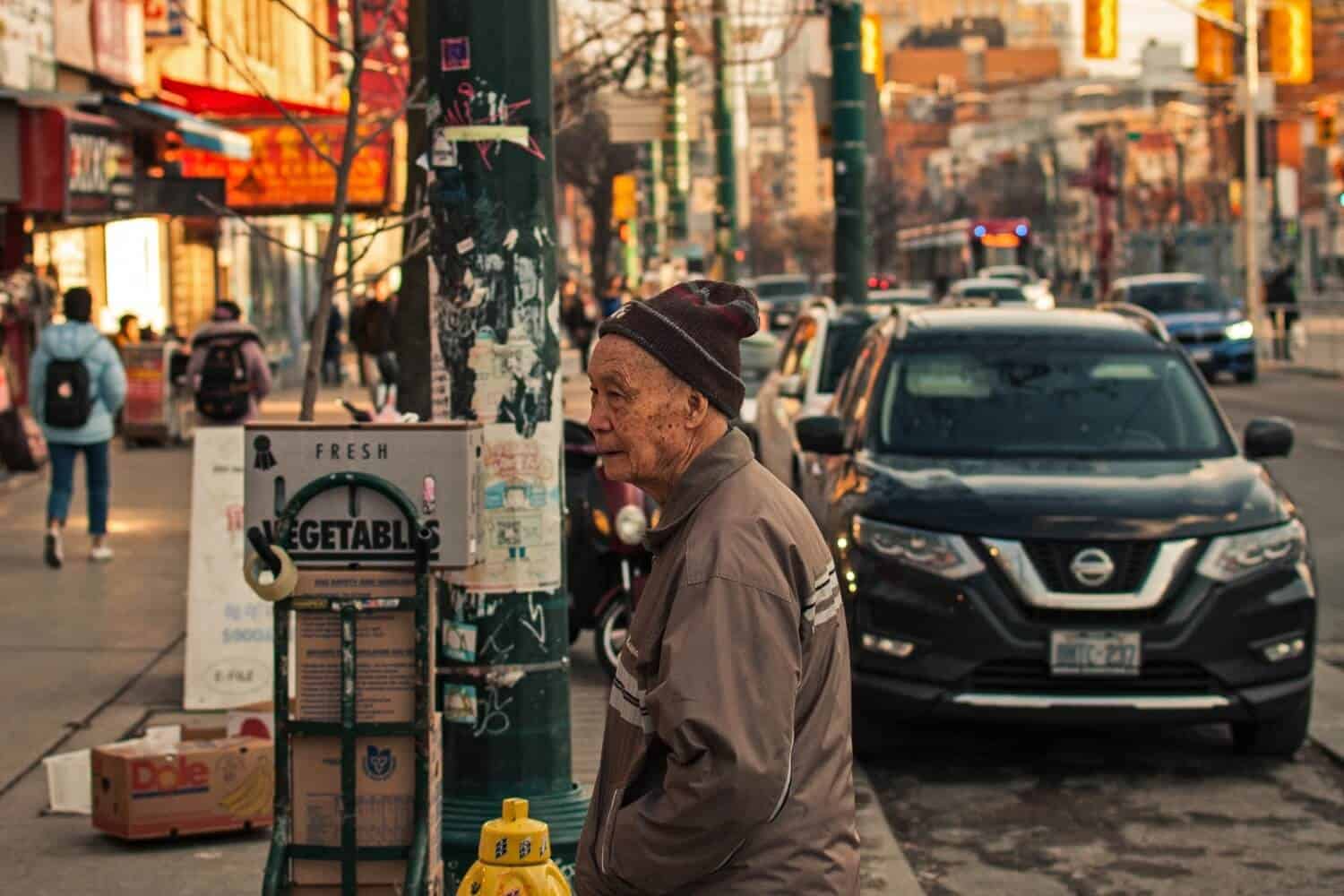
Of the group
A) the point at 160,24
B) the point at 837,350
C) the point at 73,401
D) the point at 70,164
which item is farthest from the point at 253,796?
the point at 160,24

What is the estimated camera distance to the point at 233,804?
7594mm

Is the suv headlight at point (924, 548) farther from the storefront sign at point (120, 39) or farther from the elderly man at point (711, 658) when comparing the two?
the storefront sign at point (120, 39)

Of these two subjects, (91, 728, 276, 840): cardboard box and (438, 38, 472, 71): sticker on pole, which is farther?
(91, 728, 276, 840): cardboard box

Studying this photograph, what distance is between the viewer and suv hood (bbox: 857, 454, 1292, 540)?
8555 mm

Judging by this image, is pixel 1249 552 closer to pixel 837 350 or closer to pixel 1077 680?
pixel 1077 680

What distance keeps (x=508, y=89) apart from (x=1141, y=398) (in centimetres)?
434

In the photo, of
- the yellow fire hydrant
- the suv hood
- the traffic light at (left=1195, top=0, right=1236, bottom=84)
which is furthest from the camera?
the traffic light at (left=1195, top=0, right=1236, bottom=84)

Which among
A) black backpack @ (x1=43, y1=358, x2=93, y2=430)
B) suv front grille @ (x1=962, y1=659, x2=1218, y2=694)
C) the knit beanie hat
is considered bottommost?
suv front grille @ (x1=962, y1=659, x2=1218, y2=694)

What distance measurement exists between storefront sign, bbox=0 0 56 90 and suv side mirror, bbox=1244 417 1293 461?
14108 millimetres

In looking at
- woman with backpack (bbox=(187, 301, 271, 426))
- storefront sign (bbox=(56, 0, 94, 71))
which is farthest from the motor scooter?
storefront sign (bbox=(56, 0, 94, 71))

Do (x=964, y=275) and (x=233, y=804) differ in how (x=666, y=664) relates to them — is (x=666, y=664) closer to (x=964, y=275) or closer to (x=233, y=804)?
(x=233, y=804)

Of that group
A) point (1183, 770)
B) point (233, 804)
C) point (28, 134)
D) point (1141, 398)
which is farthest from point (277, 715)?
point (28, 134)

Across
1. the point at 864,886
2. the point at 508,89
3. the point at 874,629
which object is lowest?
the point at 864,886

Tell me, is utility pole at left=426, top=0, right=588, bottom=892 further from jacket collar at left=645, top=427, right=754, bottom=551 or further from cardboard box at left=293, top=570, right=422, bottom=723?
jacket collar at left=645, top=427, right=754, bottom=551
